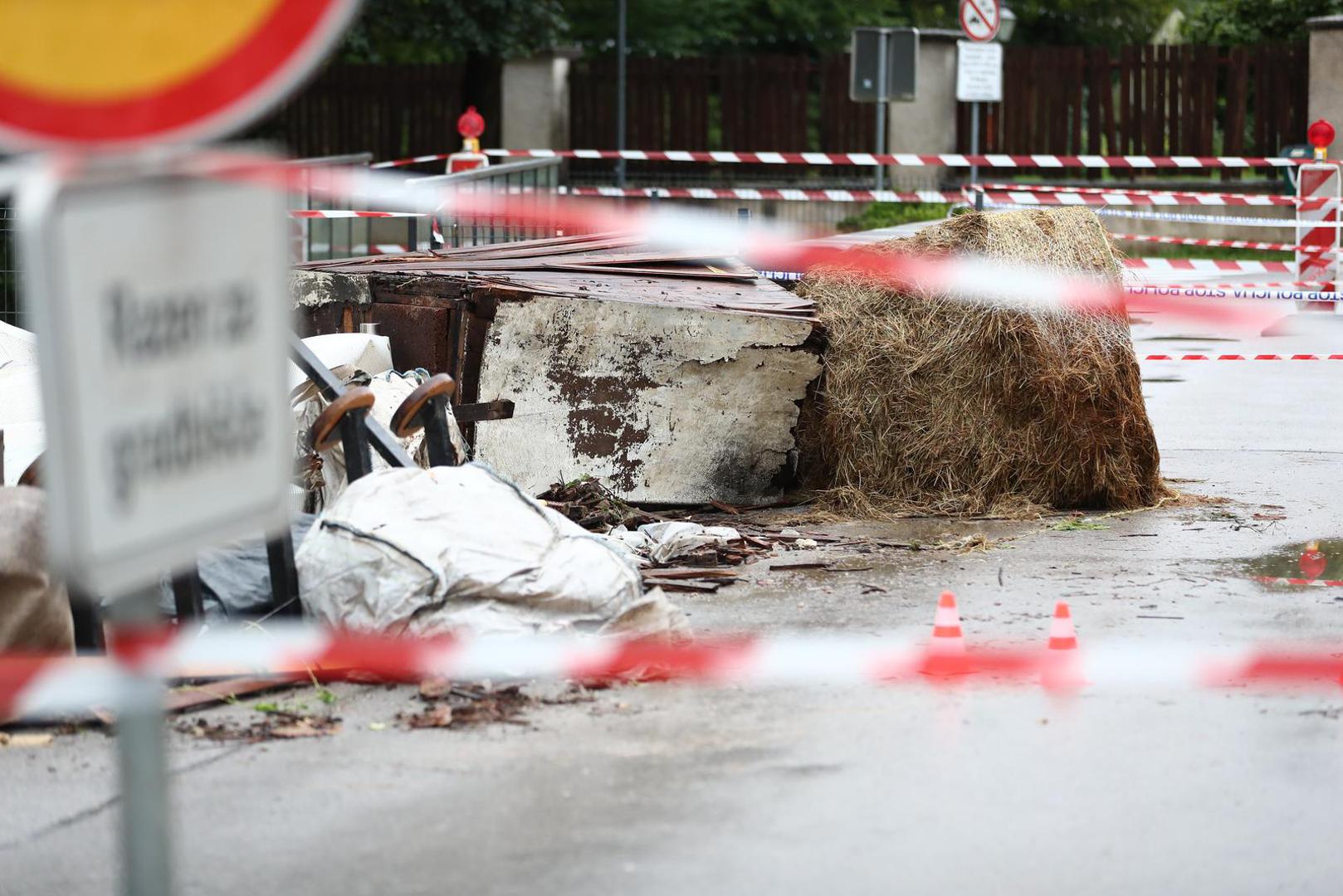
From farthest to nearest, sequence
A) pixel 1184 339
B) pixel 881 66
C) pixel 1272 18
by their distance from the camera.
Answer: pixel 1272 18 → pixel 881 66 → pixel 1184 339

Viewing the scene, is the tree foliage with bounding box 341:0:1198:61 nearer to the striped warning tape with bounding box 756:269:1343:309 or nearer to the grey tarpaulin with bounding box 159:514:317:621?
the striped warning tape with bounding box 756:269:1343:309

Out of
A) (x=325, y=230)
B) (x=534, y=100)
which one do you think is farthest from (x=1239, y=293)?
(x=534, y=100)

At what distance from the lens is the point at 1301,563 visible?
706cm

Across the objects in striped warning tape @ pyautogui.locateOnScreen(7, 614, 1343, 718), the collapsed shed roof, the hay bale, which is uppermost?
the collapsed shed roof

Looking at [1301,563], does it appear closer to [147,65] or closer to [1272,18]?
[147,65]

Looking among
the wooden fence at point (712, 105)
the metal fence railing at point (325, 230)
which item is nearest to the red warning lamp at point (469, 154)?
the metal fence railing at point (325, 230)

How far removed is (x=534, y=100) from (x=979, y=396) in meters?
18.8

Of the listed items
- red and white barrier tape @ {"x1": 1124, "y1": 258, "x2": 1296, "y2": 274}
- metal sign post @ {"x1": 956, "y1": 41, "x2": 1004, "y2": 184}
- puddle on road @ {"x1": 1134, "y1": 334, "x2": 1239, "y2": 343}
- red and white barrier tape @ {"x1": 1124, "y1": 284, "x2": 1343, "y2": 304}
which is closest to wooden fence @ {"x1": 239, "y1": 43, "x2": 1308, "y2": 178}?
metal sign post @ {"x1": 956, "y1": 41, "x2": 1004, "y2": 184}

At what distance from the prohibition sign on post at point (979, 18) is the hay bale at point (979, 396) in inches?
497

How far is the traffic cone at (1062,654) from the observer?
5.34 meters

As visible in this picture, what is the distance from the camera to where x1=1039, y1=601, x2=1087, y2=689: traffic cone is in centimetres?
534

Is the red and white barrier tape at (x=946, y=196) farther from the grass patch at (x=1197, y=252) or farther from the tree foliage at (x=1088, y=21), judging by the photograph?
the tree foliage at (x=1088, y=21)

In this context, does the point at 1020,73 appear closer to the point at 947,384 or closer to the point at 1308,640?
the point at 947,384

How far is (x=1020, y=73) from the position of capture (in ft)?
79.6
